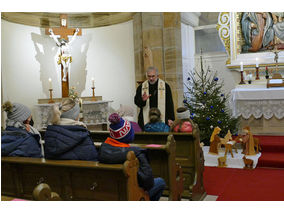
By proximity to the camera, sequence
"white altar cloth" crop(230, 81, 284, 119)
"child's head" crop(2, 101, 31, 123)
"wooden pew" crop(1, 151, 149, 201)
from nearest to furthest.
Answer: "wooden pew" crop(1, 151, 149, 201) < "child's head" crop(2, 101, 31, 123) < "white altar cloth" crop(230, 81, 284, 119)

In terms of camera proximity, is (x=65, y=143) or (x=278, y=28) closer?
(x=65, y=143)

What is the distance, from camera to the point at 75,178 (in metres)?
2.47

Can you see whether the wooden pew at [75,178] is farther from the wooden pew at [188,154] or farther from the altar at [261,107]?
the altar at [261,107]

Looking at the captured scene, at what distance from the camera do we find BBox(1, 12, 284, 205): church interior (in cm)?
404

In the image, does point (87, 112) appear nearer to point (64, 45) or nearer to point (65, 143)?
point (64, 45)

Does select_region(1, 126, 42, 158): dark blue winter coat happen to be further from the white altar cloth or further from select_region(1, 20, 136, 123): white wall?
select_region(1, 20, 136, 123): white wall

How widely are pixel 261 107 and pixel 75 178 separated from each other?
16.6 feet

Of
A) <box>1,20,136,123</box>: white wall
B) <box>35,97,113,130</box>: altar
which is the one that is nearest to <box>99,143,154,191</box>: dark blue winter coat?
<box>35,97,113,130</box>: altar

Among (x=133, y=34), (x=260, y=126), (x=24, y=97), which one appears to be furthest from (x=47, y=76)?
(x=260, y=126)

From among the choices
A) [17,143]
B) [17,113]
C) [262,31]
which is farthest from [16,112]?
[262,31]

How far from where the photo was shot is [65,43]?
8117 millimetres

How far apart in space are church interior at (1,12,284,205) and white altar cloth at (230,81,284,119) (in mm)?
20

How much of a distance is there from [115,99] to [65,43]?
6.90ft

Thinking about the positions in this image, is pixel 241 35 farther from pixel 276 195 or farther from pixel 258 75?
pixel 276 195
